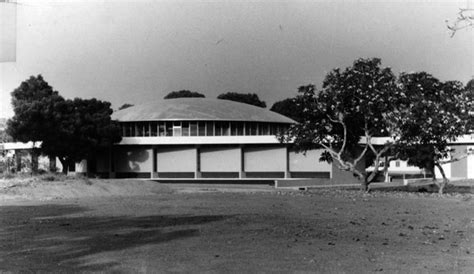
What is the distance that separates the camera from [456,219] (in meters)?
15.6

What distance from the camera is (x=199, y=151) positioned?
54.1 meters

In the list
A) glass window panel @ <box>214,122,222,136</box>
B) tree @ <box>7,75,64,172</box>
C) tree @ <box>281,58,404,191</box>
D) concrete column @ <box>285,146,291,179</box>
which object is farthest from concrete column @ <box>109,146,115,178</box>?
tree @ <box>281,58,404,191</box>

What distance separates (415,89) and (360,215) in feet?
49.2

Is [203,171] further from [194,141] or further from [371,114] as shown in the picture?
[371,114]

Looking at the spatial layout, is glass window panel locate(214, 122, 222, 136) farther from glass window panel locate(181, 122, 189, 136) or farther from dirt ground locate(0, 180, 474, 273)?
dirt ground locate(0, 180, 474, 273)

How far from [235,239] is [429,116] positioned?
2035 cm

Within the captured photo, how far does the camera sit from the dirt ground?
332 inches

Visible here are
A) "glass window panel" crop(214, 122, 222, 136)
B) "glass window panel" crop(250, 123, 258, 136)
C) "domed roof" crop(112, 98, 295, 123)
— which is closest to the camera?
"domed roof" crop(112, 98, 295, 123)

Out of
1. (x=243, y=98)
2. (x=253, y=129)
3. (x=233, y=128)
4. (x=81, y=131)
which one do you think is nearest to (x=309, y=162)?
(x=253, y=129)

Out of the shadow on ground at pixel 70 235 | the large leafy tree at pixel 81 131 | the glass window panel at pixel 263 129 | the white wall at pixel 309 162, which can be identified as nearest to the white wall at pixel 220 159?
the white wall at pixel 309 162

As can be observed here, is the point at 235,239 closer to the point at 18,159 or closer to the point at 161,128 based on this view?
the point at 161,128

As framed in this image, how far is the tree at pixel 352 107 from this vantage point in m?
28.7

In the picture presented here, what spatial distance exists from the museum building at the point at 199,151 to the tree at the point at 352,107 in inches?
765

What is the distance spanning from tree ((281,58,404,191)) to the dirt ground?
10870 millimetres
